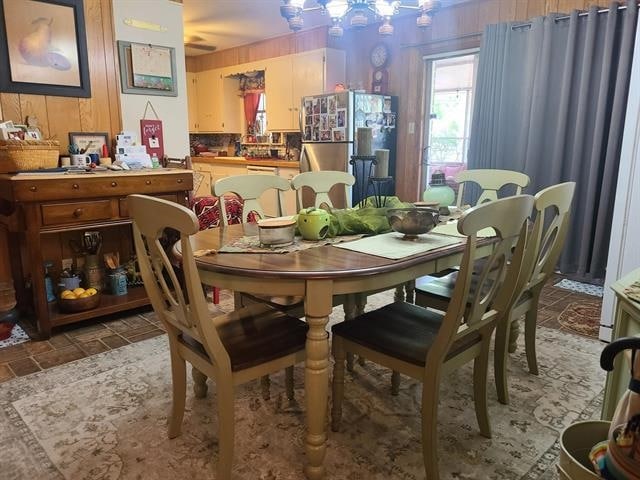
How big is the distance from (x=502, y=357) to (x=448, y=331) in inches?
25.3

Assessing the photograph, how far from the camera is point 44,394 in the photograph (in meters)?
2.08

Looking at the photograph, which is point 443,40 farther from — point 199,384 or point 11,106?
point 199,384

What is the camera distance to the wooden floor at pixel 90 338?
2385 mm

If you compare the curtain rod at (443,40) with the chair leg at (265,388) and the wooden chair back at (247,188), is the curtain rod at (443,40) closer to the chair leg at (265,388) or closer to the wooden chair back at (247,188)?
the wooden chair back at (247,188)

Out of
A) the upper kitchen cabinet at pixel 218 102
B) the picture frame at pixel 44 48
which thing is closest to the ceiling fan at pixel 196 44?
the upper kitchen cabinet at pixel 218 102

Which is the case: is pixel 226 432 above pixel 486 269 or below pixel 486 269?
below

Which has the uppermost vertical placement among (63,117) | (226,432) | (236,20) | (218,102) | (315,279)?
(236,20)

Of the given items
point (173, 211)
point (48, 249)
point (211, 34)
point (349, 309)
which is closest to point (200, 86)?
point (211, 34)

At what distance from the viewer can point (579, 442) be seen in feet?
3.91

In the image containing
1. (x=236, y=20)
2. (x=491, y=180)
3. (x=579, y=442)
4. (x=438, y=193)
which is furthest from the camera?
(x=236, y=20)

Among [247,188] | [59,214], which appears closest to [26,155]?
[59,214]

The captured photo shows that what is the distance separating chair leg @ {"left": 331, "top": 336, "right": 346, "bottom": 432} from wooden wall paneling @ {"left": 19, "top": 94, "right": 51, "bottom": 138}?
97.3 inches

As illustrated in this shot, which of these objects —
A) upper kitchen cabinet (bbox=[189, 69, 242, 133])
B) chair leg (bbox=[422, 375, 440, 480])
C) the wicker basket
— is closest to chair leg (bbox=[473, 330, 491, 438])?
chair leg (bbox=[422, 375, 440, 480])

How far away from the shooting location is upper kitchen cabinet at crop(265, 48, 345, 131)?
5.50m
